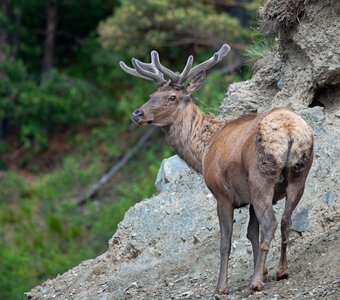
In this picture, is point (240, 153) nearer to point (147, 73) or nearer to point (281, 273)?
point (281, 273)

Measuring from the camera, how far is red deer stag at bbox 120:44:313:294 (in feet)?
36.4

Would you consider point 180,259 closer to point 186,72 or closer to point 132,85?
point 186,72

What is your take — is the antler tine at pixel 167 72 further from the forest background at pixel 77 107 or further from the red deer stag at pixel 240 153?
the forest background at pixel 77 107

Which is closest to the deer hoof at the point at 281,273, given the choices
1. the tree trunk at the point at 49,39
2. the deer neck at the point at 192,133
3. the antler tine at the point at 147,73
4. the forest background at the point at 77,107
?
the deer neck at the point at 192,133

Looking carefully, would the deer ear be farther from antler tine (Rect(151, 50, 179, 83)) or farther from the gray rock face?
the gray rock face

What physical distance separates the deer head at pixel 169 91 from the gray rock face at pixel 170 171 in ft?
6.78

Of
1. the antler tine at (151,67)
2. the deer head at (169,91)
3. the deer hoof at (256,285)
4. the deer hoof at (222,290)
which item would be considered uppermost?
the antler tine at (151,67)

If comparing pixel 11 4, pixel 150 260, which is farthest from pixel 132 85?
pixel 150 260

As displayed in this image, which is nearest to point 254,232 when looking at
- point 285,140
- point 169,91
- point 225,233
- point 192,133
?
point 225,233

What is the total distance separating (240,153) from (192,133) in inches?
56.5

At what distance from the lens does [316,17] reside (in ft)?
45.2

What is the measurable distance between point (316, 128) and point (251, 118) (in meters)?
1.74

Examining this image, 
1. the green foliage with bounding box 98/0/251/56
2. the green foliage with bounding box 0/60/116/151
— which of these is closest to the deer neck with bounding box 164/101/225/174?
the green foliage with bounding box 98/0/251/56

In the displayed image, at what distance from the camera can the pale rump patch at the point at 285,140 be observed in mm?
11031
